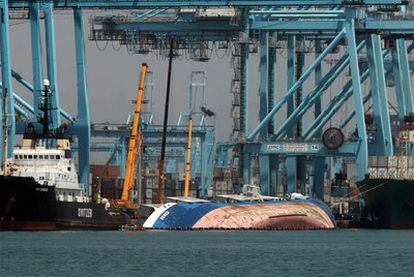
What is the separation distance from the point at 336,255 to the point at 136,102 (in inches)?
1721

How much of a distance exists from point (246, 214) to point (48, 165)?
69.1 feet

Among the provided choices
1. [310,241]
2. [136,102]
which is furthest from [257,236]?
[136,102]

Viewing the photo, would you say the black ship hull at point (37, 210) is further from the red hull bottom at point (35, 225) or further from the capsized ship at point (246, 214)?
the capsized ship at point (246, 214)

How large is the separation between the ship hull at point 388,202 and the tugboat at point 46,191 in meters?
→ 22.3

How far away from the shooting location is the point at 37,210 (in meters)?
118

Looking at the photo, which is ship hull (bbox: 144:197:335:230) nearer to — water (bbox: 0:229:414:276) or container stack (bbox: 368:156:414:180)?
container stack (bbox: 368:156:414:180)

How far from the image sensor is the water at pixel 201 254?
84.4 meters

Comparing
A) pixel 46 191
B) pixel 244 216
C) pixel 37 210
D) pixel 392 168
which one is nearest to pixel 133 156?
pixel 244 216

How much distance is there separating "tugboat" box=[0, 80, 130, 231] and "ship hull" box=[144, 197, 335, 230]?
9.11m

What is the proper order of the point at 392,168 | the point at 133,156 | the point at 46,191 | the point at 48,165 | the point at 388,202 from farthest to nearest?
the point at 392,168 → the point at 388,202 → the point at 133,156 → the point at 48,165 → the point at 46,191

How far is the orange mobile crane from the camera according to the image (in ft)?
440

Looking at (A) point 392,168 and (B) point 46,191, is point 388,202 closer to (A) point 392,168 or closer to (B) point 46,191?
(A) point 392,168

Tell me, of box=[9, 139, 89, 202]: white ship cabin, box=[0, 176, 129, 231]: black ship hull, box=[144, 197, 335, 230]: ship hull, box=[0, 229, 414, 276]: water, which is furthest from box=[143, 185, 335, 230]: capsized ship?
box=[9, 139, 89, 202]: white ship cabin

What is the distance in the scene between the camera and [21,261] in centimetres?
8894
